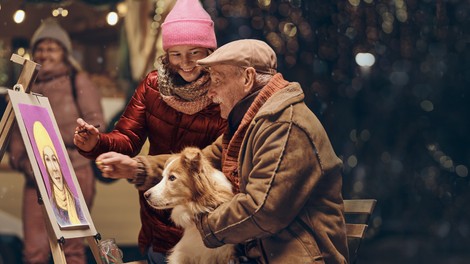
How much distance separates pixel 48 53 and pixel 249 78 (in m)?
4.03

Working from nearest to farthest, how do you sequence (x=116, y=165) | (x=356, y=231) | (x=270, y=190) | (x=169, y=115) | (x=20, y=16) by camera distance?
(x=270, y=190) → (x=116, y=165) → (x=356, y=231) → (x=169, y=115) → (x=20, y=16)

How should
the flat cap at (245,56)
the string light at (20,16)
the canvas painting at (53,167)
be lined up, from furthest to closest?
the string light at (20,16) < the canvas painting at (53,167) < the flat cap at (245,56)

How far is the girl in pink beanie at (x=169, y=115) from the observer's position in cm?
516

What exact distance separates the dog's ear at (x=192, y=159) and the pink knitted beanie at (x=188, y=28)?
0.61 metres

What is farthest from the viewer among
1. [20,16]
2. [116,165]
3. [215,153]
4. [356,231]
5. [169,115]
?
[20,16]

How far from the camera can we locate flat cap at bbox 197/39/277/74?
15.7ft

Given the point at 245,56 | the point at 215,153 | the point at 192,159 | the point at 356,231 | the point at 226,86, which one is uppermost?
the point at 245,56

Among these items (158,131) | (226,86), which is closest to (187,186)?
(226,86)

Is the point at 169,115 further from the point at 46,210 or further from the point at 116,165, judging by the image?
the point at 46,210

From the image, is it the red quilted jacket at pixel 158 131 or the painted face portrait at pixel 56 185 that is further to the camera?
the red quilted jacket at pixel 158 131

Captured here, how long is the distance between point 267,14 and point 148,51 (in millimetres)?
948

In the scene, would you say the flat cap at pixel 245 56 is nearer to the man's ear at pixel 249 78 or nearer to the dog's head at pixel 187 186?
the man's ear at pixel 249 78

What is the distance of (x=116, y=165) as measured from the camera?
496 cm

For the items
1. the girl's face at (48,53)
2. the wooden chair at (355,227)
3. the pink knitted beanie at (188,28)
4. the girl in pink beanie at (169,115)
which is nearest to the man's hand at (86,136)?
the girl in pink beanie at (169,115)
